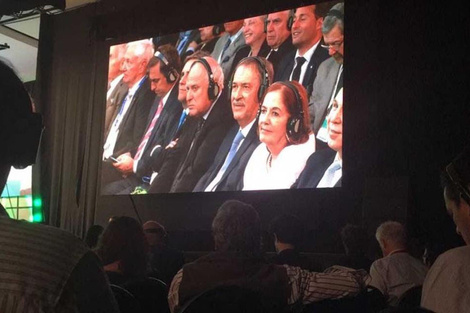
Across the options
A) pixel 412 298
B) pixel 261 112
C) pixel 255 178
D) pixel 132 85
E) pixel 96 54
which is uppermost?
pixel 96 54

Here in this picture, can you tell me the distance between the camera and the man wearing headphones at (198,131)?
592 cm

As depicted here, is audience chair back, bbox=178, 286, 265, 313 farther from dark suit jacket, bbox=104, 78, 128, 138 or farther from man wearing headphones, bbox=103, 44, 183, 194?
dark suit jacket, bbox=104, 78, 128, 138

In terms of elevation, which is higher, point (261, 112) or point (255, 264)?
point (261, 112)

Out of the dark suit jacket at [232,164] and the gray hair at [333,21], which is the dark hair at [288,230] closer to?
the dark suit jacket at [232,164]

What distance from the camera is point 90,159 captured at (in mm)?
7066

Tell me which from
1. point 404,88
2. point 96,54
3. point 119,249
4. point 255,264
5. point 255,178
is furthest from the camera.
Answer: point 96,54

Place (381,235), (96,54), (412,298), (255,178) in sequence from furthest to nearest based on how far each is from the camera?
(96,54) < (255,178) < (381,235) < (412,298)

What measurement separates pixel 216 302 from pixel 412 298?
34.3 inches

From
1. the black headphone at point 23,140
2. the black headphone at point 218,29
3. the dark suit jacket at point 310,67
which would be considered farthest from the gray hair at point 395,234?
the black headphone at point 218,29

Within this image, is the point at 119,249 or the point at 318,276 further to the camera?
the point at 119,249

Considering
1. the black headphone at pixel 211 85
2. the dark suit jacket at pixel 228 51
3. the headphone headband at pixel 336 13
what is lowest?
the black headphone at pixel 211 85

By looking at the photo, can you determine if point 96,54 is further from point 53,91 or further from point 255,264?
point 255,264

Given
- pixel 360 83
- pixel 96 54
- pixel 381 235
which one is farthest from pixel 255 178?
pixel 96 54

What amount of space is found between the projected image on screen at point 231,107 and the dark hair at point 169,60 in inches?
0.5
